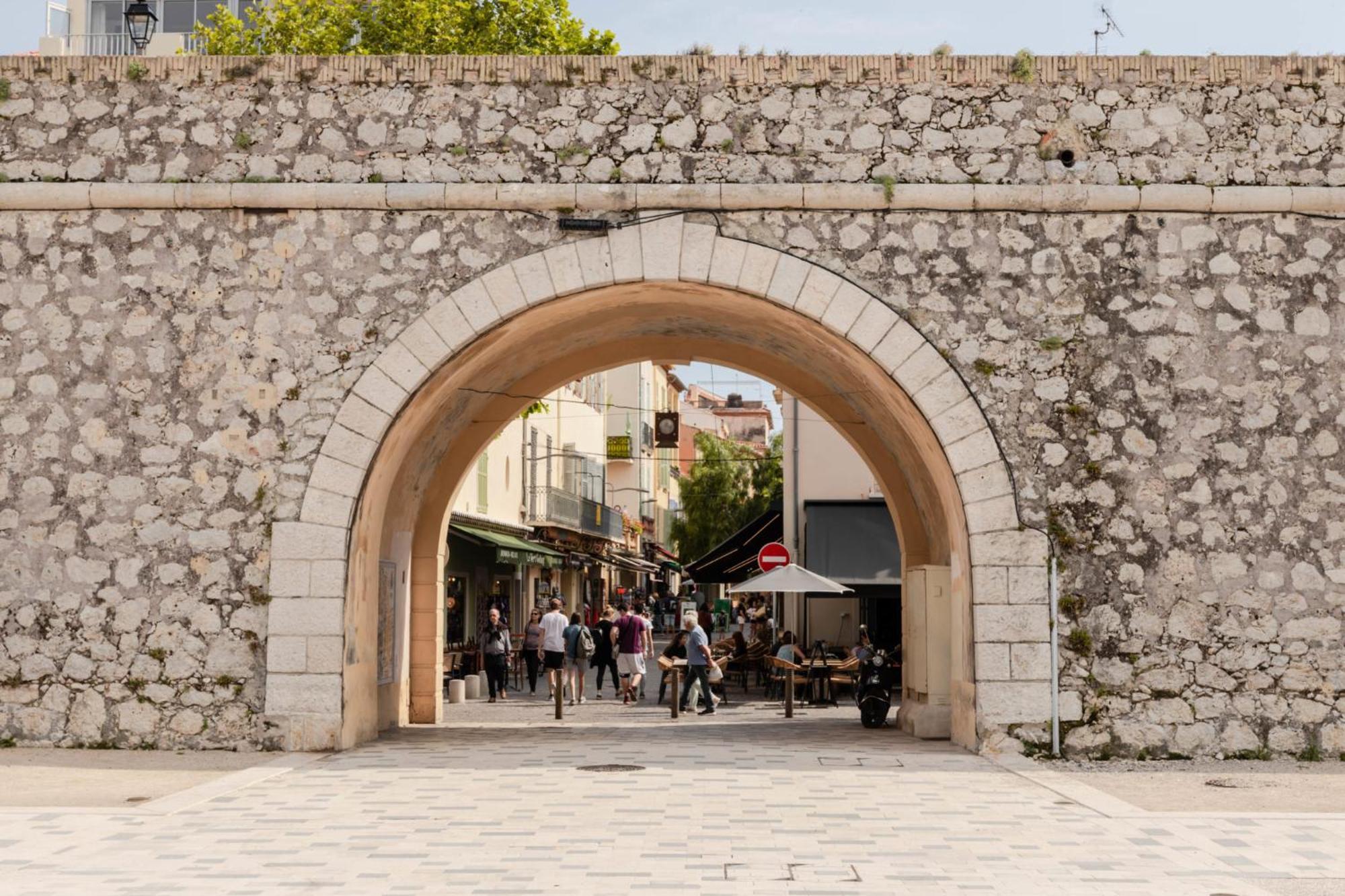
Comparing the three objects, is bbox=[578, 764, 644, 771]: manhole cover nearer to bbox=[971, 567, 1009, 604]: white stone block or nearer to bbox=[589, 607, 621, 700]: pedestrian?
bbox=[971, 567, 1009, 604]: white stone block

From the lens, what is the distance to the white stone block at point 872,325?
1218 cm

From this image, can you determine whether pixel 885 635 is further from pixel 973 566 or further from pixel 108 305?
pixel 108 305

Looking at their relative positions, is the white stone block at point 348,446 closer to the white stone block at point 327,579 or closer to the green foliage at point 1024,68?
the white stone block at point 327,579

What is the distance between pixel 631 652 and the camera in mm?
20625

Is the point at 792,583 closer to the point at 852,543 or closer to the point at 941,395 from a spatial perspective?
the point at 852,543

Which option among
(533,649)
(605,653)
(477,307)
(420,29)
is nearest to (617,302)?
(477,307)

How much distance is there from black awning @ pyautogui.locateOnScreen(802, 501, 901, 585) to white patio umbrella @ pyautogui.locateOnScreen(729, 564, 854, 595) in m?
2.19

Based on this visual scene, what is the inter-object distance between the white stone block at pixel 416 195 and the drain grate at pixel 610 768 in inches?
180

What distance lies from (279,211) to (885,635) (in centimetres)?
1385

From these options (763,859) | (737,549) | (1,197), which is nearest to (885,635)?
(737,549)

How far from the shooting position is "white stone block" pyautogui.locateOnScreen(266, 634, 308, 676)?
12.0 meters

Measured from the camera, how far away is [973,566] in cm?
1209

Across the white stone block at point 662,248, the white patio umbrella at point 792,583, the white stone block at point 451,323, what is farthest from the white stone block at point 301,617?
the white patio umbrella at point 792,583

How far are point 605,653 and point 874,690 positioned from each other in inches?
326
